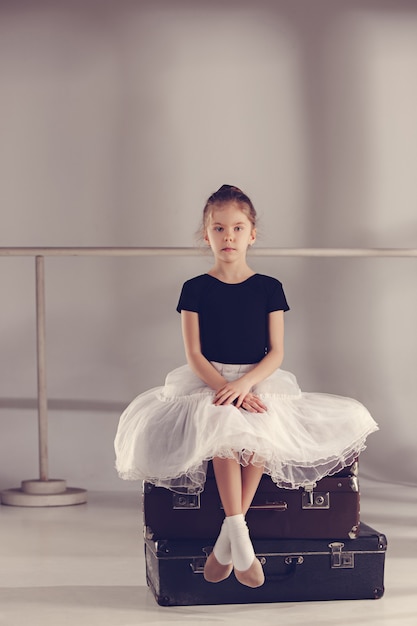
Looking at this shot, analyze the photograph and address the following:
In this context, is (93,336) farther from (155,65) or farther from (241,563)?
(241,563)

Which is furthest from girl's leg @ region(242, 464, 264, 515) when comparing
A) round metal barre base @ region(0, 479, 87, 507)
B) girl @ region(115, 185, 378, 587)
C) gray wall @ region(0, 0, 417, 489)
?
gray wall @ region(0, 0, 417, 489)

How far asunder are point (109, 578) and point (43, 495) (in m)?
1.15

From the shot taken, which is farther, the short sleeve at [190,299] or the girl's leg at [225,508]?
the short sleeve at [190,299]

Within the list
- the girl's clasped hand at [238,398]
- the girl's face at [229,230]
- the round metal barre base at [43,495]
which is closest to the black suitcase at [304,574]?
the girl's clasped hand at [238,398]

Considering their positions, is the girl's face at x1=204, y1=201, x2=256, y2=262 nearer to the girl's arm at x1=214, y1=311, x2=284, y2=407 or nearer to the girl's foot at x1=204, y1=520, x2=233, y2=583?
the girl's arm at x1=214, y1=311, x2=284, y2=407

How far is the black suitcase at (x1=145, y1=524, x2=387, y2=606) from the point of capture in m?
1.99

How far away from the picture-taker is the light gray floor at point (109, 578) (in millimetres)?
1865

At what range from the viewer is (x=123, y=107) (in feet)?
12.2

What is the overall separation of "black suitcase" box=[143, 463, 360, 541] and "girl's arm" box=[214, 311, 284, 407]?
0.15 m

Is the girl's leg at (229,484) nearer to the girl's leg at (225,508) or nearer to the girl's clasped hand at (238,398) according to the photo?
the girl's leg at (225,508)

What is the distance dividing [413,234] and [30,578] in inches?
80.4

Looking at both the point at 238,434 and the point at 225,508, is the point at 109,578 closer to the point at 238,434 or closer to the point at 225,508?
the point at 225,508

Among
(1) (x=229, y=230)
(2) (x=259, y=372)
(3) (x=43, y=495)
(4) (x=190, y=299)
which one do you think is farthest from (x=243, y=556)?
(3) (x=43, y=495)

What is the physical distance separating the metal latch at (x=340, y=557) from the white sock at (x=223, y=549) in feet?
0.67
